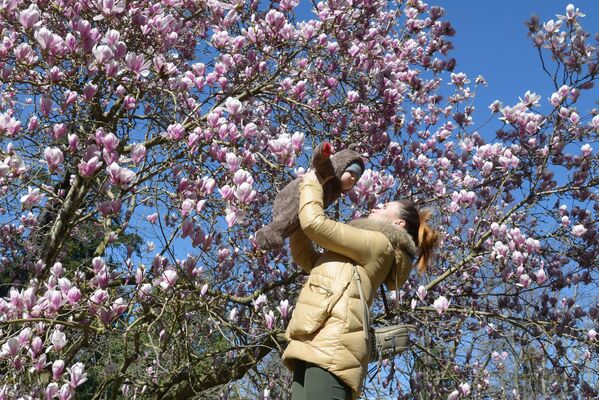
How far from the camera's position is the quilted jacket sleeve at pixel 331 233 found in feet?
7.06

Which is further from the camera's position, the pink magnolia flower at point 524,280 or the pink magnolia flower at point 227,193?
the pink magnolia flower at point 524,280

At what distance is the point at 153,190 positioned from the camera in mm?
3184

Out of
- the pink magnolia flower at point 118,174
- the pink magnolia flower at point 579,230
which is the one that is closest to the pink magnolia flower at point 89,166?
the pink magnolia flower at point 118,174

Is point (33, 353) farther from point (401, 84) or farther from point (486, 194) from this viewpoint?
point (486, 194)

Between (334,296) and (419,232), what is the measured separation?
2.23ft

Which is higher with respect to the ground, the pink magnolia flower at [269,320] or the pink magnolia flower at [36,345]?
the pink magnolia flower at [269,320]

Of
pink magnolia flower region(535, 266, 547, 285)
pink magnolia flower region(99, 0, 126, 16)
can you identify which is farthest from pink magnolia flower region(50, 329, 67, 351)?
pink magnolia flower region(535, 266, 547, 285)

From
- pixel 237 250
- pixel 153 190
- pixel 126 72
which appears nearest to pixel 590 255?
pixel 237 250

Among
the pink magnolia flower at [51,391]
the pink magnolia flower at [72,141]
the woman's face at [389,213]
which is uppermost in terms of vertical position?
the pink magnolia flower at [72,141]

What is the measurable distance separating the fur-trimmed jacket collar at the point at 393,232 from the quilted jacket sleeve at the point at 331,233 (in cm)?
8

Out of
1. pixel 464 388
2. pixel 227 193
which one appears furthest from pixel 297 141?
pixel 464 388

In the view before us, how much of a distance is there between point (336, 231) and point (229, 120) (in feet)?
3.99

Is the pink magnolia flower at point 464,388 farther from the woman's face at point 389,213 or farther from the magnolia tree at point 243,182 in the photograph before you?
the woman's face at point 389,213

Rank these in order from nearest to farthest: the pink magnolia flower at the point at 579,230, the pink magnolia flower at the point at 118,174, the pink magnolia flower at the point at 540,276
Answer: the pink magnolia flower at the point at 118,174, the pink magnolia flower at the point at 540,276, the pink magnolia flower at the point at 579,230
